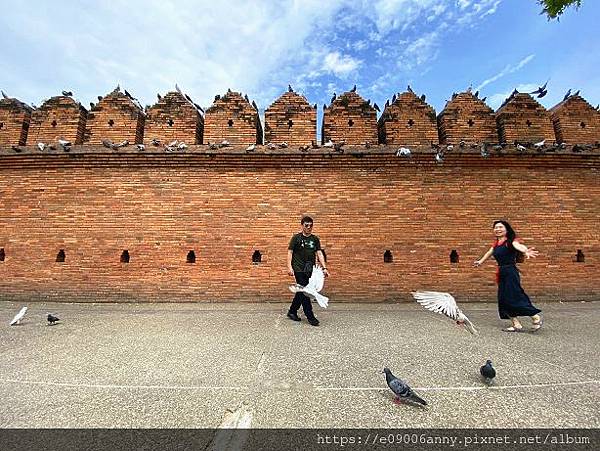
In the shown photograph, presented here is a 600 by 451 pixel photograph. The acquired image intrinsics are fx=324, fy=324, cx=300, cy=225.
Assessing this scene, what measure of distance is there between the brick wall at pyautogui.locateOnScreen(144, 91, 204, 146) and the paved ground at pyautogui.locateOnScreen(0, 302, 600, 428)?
12.4ft

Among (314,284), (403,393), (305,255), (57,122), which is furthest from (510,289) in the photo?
(57,122)

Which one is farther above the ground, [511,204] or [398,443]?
[511,204]

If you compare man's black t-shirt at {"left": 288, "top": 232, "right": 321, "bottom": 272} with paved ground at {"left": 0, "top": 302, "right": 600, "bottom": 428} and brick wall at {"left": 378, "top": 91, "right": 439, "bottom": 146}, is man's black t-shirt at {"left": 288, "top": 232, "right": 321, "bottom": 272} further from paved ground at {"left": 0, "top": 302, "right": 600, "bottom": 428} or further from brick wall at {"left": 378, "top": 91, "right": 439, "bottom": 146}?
brick wall at {"left": 378, "top": 91, "right": 439, "bottom": 146}

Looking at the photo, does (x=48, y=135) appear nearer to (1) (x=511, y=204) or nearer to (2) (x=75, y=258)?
(2) (x=75, y=258)

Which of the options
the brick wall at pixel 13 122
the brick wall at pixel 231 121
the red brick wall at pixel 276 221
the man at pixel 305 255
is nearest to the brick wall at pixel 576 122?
the red brick wall at pixel 276 221

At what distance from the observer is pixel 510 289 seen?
4.74 m

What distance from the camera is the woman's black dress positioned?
4.61 metres

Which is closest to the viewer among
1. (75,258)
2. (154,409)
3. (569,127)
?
(154,409)

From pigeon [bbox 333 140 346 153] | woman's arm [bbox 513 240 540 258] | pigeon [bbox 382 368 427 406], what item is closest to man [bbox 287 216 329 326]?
pigeon [bbox 333 140 346 153]

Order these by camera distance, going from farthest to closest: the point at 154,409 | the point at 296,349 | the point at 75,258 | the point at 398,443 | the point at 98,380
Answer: the point at 75,258
the point at 296,349
the point at 98,380
the point at 154,409
the point at 398,443

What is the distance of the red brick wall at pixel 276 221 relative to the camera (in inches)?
253

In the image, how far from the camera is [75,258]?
6.52 metres

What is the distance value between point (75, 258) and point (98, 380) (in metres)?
4.51

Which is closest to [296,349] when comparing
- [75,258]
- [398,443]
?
[398,443]
